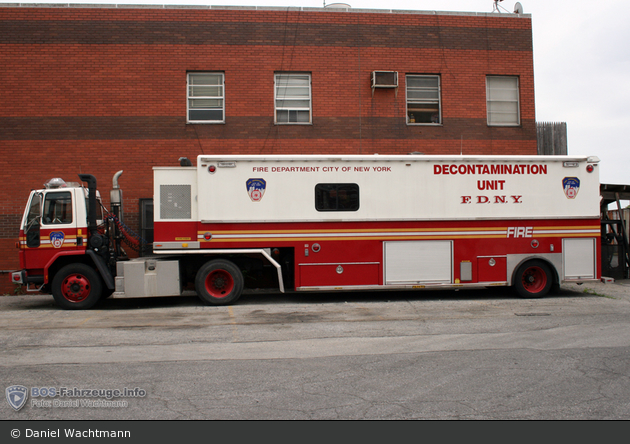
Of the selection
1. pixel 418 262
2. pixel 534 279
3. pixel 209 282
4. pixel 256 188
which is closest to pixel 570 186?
pixel 534 279

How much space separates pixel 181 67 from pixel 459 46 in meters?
8.56

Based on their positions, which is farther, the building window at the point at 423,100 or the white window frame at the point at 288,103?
the building window at the point at 423,100

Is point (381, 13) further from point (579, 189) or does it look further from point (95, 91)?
point (95, 91)

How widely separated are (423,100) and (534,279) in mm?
6620

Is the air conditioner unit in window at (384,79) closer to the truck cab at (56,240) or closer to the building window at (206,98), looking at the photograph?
the building window at (206,98)

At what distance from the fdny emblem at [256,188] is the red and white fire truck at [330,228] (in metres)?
0.02

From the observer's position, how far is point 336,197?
35.8ft

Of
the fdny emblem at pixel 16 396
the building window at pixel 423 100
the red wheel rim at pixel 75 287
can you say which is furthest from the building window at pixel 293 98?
the fdny emblem at pixel 16 396

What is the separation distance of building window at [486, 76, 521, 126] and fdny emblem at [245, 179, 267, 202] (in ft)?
28.0

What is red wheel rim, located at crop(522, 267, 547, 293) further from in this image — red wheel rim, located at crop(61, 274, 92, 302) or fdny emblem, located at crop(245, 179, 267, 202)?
red wheel rim, located at crop(61, 274, 92, 302)

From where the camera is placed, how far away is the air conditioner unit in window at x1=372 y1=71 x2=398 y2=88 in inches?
574

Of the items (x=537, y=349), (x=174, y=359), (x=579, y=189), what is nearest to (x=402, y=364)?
(x=537, y=349)

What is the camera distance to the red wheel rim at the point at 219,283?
35.1 feet

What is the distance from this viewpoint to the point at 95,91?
46.1 ft
